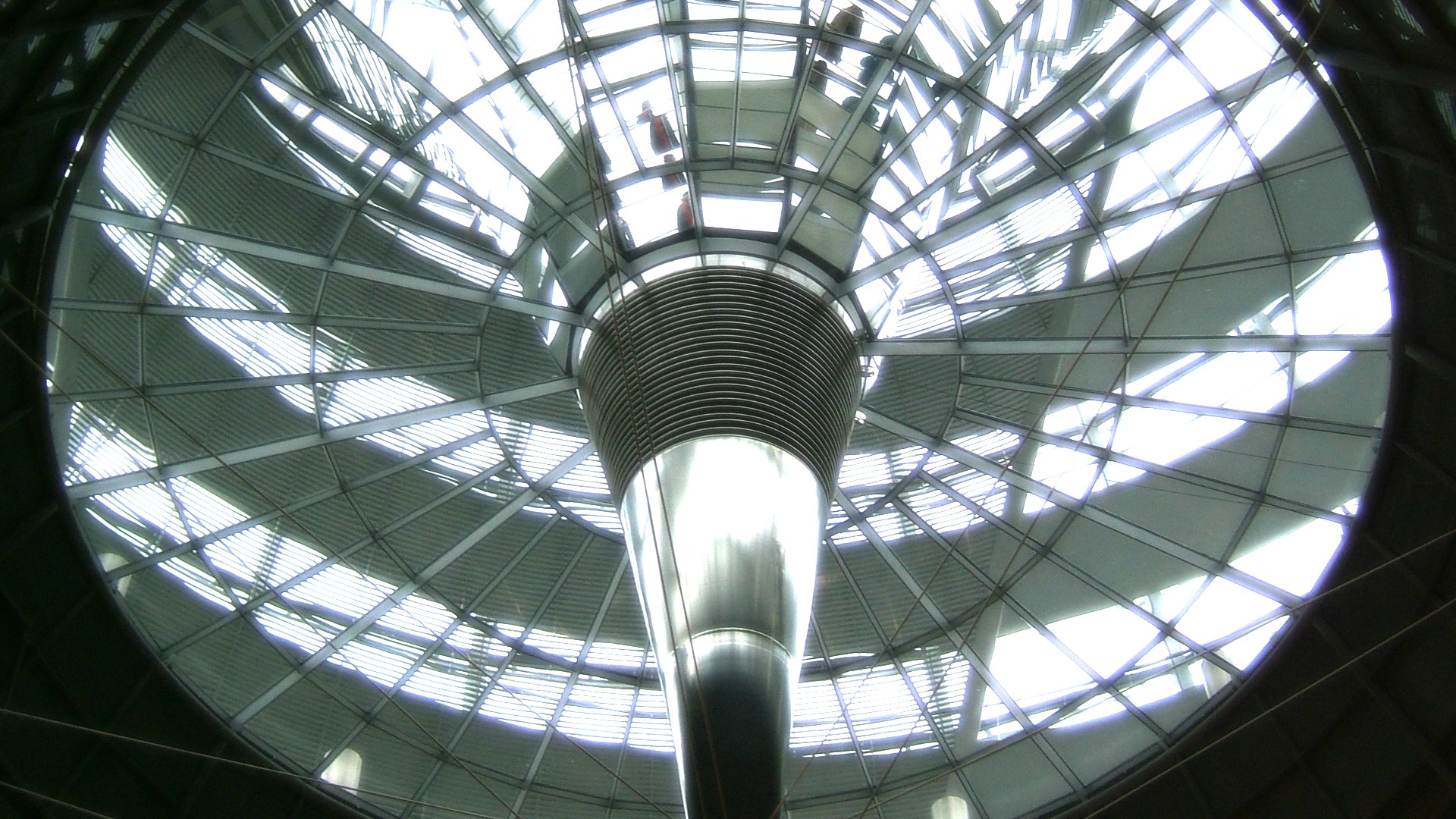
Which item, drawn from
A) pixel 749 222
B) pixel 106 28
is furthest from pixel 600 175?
pixel 106 28

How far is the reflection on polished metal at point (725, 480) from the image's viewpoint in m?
15.8

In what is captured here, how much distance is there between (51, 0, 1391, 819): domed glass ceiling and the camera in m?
17.8

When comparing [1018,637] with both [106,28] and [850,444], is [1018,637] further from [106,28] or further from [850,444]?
[106,28]

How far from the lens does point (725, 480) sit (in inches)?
681

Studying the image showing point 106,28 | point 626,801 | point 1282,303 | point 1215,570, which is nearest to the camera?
point 106,28

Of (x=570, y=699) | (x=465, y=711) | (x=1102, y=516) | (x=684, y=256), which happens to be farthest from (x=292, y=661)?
(x=1102, y=516)

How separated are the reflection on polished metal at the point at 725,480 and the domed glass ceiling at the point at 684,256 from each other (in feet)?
3.62

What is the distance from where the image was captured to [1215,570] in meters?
21.6

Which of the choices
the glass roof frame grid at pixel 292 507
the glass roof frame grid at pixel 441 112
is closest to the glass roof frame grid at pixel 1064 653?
the glass roof frame grid at pixel 292 507

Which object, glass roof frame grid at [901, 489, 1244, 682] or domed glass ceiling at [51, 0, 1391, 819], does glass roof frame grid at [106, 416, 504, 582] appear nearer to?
domed glass ceiling at [51, 0, 1391, 819]

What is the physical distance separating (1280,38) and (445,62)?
1002 cm

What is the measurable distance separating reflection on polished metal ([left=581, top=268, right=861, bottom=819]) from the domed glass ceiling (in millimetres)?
1102

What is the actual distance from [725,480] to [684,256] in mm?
3835

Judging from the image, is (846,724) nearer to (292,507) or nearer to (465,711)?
(465,711)
